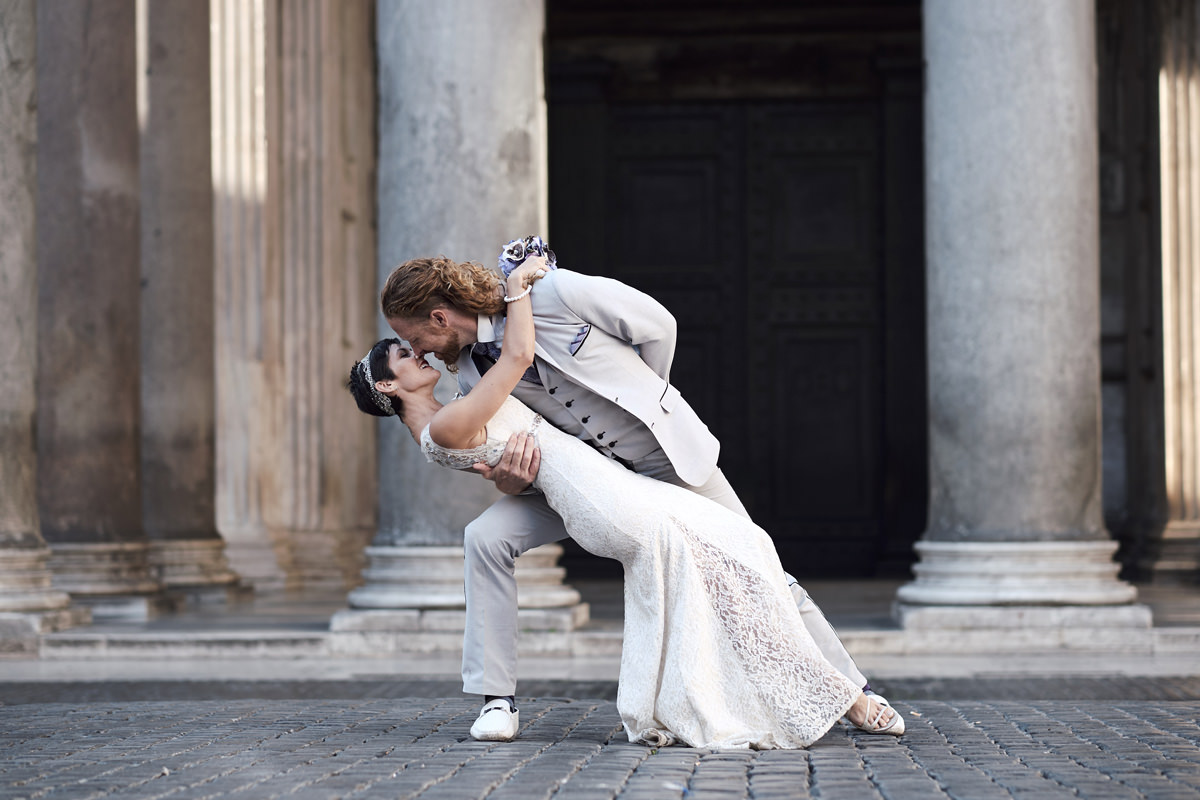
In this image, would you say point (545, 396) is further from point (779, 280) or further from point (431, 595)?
point (779, 280)

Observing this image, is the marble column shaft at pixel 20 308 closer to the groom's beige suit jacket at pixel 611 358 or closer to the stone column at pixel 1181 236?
the groom's beige suit jacket at pixel 611 358

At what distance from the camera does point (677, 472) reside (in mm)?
5402

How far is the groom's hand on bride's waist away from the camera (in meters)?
5.32

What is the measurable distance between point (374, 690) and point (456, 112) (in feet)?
11.3

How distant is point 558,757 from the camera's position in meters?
5.05

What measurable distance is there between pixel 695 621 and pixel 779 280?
11.0 metres

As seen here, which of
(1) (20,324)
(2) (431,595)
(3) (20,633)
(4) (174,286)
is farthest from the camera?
(4) (174,286)

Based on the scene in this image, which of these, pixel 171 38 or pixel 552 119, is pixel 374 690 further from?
pixel 552 119

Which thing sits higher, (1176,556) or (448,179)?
(448,179)

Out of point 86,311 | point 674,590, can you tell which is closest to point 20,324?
point 86,311

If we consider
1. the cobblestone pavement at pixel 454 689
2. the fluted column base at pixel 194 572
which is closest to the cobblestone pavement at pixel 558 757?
the cobblestone pavement at pixel 454 689

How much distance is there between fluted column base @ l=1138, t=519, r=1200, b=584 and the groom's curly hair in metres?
9.96

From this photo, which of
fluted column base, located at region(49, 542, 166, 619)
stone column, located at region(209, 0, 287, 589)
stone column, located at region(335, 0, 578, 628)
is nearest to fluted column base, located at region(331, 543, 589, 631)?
stone column, located at region(335, 0, 578, 628)

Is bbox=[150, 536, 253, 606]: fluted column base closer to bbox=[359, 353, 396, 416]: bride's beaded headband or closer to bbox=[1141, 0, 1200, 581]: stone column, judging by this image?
bbox=[359, 353, 396, 416]: bride's beaded headband
